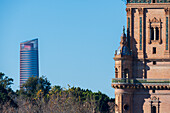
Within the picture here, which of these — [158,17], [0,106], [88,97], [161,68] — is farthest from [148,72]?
[88,97]

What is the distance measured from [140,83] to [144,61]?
3.51m

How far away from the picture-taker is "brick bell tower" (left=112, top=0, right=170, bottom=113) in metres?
108

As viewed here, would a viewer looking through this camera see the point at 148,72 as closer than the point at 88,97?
Yes

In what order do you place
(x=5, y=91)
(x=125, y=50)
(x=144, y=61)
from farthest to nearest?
(x=5, y=91) < (x=144, y=61) < (x=125, y=50)

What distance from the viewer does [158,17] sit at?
357ft

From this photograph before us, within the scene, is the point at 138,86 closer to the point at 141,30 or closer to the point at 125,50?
the point at 125,50

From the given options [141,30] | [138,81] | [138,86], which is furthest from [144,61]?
[141,30]

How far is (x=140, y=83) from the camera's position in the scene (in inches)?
4257

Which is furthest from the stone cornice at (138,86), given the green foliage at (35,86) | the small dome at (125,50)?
the green foliage at (35,86)

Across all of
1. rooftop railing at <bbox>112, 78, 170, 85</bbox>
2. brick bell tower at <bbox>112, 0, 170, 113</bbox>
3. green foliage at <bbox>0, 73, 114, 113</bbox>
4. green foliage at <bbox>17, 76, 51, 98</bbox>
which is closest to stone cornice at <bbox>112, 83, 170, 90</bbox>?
brick bell tower at <bbox>112, 0, 170, 113</bbox>

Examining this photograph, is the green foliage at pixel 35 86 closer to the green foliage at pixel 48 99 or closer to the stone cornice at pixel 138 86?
the green foliage at pixel 48 99

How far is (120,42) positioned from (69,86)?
2511 inches

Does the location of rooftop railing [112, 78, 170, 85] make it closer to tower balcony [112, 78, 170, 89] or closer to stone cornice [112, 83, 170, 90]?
tower balcony [112, 78, 170, 89]

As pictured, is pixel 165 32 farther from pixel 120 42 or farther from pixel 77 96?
pixel 77 96
